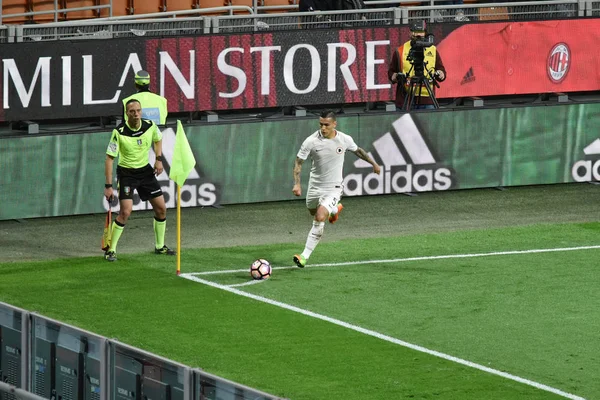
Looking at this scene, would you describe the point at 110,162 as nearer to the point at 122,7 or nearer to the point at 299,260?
the point at 299,260

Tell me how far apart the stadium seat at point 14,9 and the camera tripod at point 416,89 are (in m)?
7.52

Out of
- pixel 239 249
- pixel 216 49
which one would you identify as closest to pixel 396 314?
pixel 239 249

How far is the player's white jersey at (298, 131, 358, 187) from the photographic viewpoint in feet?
62.4

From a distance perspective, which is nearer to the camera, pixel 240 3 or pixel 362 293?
pixel 362 293

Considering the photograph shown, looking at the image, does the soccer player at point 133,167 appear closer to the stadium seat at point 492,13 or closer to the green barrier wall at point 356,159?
the green barrier wall at point 356,159

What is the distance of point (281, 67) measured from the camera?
23.7m

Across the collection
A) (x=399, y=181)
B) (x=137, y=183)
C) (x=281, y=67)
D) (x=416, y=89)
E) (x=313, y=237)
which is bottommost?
(x=313, y=237)

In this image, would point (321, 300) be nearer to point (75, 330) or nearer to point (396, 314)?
point (396, 314)

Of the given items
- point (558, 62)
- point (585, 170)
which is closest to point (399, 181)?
point (585, 170)

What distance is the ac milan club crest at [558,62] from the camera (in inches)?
1004

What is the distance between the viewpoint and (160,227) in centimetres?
1959

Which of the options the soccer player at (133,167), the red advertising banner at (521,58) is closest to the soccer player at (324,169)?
the soccer player at (133,167)

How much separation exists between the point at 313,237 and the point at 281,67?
5.44m

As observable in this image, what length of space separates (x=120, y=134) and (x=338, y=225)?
14.4 ft
